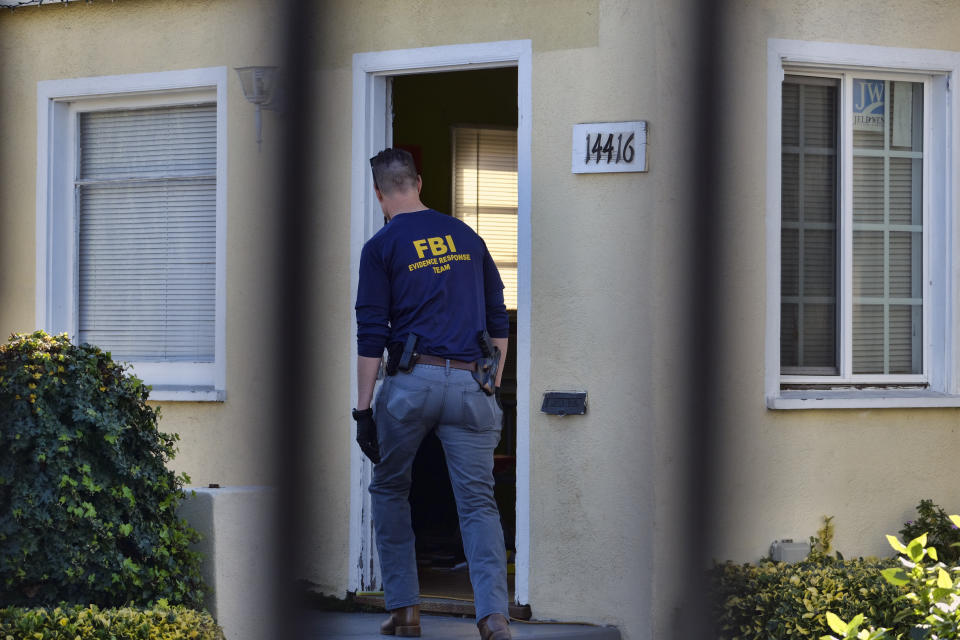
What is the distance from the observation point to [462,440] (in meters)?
3.99

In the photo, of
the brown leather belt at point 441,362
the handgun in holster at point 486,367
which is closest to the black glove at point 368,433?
the brown leather belt at point 441,362

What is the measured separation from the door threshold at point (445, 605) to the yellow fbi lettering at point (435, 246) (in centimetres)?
Result: 168

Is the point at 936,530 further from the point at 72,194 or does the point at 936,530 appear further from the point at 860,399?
the point at 72,194

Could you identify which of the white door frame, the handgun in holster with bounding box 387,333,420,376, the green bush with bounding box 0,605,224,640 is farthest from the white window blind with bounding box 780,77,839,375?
the green bush with bounding box 0,605,224,640

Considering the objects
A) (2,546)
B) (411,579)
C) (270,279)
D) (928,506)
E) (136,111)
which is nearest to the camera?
(270,279)

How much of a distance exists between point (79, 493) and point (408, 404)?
109cm

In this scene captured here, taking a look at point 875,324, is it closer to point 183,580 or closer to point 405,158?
point 405,158

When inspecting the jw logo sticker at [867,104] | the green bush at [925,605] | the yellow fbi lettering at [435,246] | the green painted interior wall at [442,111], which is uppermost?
the green painted interior wall at [442,111]

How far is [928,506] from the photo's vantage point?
201 inches

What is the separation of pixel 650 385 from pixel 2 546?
2334mm

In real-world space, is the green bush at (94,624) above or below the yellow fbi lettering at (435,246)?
below

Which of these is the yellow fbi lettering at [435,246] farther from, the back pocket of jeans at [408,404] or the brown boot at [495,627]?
the brown boot at [495,627]

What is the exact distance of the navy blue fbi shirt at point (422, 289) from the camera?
12.8 feet

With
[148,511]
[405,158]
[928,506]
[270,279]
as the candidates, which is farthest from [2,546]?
[928,506]
